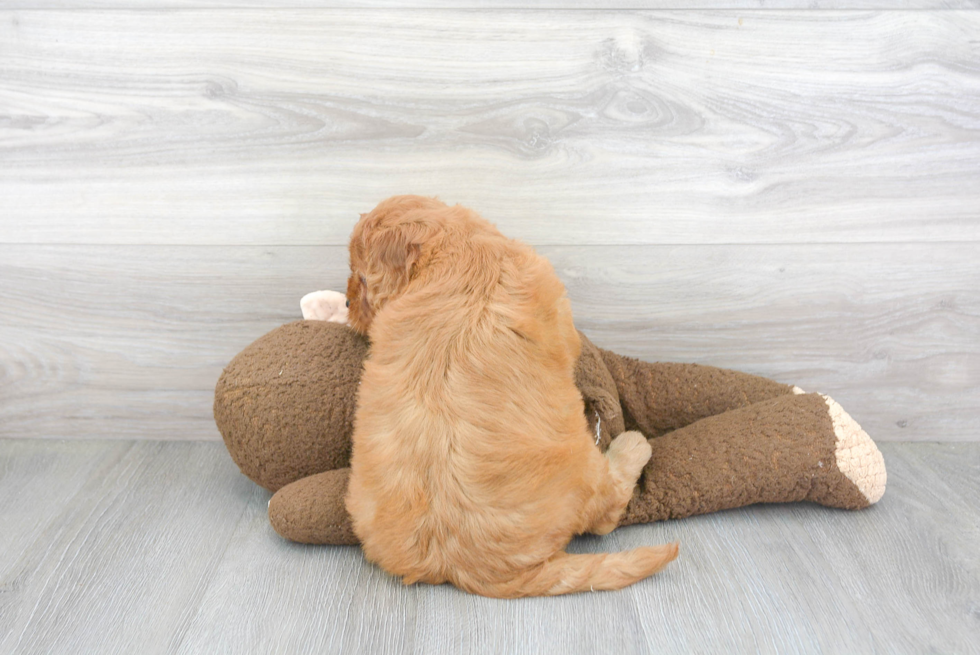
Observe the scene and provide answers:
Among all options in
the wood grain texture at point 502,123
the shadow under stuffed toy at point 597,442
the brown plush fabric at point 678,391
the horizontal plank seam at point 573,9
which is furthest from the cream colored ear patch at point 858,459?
the horizontal plank seam at point 573,9

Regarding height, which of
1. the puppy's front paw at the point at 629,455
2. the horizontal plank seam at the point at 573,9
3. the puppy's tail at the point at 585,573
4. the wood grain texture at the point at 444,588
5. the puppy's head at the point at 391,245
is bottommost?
the wood grain texture at the point at 444,588

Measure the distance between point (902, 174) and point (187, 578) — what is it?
152 centimetres

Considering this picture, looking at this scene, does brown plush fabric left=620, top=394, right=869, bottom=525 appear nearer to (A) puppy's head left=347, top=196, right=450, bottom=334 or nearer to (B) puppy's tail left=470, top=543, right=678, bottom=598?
(B) puppy's tail left=470, top=543, right=678, bottom=598

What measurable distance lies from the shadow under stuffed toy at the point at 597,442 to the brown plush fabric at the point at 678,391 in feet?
0.30

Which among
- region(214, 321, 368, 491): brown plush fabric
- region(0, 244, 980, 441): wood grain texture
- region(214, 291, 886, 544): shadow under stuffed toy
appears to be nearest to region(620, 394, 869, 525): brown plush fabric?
region(214, 291, 886, 544): shadow under stuffed toy

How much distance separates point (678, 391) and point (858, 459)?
338 millimetres

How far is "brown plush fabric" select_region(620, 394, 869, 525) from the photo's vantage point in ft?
4.19

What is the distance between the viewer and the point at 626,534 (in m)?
1.27

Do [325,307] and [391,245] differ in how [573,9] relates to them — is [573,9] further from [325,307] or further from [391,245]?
[325,307]

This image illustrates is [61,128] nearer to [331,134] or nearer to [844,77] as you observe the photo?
[331,134]

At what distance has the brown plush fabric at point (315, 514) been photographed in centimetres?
120

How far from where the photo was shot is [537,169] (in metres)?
1.45

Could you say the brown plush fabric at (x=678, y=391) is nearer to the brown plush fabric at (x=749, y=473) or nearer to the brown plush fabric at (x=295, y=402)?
the brown plush fabric at (x=749, y=473)

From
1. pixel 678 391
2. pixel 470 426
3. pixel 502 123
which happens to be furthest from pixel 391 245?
pixel 678 391
